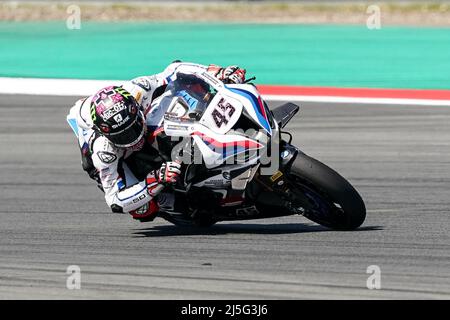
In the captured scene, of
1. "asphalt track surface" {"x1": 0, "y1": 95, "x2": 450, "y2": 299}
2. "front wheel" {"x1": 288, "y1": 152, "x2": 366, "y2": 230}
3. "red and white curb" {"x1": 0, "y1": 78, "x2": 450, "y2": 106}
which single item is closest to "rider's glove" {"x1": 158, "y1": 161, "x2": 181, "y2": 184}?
"asphalt track surface" {"x1": 0, "y1": 95, "x2": 450, "y2": 299}

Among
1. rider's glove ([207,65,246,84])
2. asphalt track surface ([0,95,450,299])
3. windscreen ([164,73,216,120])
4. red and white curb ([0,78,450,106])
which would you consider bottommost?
asphalt track surface ([0,95,450,299])

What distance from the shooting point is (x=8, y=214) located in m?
9.62

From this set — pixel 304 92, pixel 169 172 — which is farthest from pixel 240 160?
pixel 304 92

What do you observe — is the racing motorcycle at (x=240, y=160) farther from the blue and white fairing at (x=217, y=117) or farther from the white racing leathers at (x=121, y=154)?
the white racing leathers at (x=121, y=154)

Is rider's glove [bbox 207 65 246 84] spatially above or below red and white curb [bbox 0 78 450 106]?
below

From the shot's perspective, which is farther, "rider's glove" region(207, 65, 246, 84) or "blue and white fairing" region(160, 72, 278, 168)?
"rider's glove" region(207, 65, 246, 84)

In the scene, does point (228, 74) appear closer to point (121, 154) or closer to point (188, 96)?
point (188, 96)

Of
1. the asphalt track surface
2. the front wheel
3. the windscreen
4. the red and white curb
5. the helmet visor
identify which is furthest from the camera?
the red and white curb

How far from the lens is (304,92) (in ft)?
51.4

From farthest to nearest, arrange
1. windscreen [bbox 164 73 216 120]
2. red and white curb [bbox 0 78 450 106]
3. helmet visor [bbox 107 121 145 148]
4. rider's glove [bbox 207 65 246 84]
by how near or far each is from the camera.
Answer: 1. red and white curb [bbox 0 78 450 106]
2. rider's glove [bbox 207 65 246 84]
3. windscreen [bbox 164 73 216 120]
4. helmet visor [bbox 107 121 145 148]

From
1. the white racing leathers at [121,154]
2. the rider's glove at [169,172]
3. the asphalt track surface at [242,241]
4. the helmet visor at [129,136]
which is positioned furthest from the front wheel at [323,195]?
the helmet visor at [129,136]

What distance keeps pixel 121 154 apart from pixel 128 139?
0.99 feet

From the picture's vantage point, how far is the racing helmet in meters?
7.65

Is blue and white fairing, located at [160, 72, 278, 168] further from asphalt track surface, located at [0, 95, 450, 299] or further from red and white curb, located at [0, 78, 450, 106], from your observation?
red and white curb, located at [0, 78, 450, 106]
